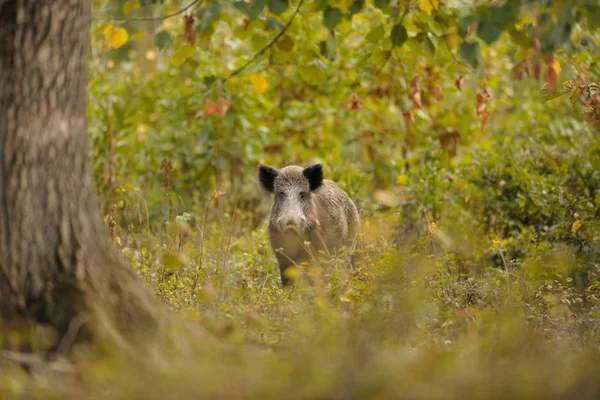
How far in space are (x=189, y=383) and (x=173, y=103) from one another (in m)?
8.38

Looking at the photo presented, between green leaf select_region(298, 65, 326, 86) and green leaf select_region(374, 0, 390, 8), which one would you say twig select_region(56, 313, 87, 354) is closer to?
green leaf select_region(374, 0, 390, 8)

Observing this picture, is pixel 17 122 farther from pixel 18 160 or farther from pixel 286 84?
pixel 286 84

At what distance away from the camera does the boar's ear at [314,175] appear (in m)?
7.80

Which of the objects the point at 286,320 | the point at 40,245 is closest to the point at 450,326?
the point at 286,320

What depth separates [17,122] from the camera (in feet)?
13.7

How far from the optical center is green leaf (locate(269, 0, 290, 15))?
5.27m

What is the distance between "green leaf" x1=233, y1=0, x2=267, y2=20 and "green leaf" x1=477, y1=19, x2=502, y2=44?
1.49m

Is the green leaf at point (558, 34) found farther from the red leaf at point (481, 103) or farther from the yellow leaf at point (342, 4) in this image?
the red leaf at point (481, 103)

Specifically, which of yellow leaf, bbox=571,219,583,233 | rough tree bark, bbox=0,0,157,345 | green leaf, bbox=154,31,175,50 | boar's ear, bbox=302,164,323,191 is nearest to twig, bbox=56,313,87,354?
rough tree bark, bbox=0,0,157,345

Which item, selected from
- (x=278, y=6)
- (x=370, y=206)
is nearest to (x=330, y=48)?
(x=278, y=6)

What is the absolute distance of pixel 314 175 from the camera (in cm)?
785

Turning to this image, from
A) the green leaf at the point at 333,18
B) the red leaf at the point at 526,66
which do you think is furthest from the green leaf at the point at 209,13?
the red leaf at the point at 526,66

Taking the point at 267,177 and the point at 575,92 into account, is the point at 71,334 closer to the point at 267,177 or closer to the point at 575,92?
the point at 267,177

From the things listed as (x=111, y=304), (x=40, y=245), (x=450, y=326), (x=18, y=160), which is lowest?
(x=450, y=326)
